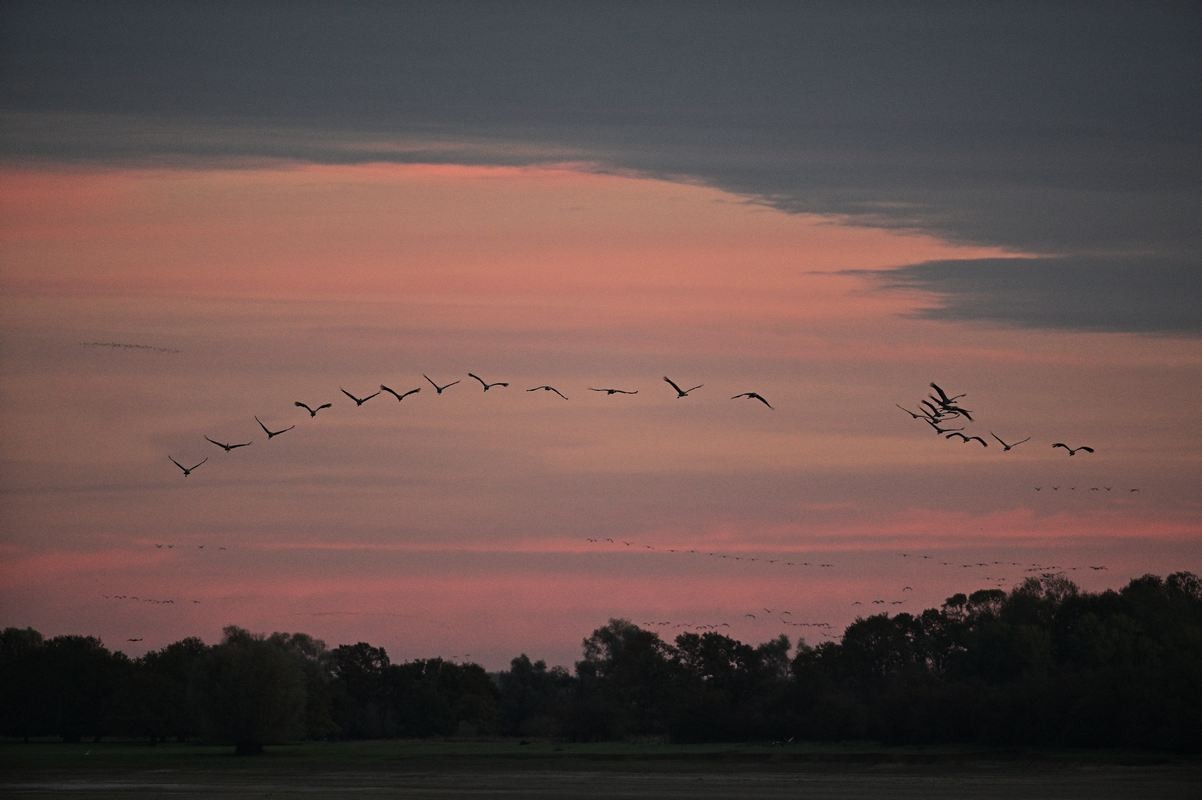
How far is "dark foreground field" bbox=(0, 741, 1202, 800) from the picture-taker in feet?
311

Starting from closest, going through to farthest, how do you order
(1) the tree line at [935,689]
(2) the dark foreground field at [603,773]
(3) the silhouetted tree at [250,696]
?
(2) the dark foreground field at [603,773] → (1) the tree line at [935,689] → (3) the silhouetted tree at [250,696]

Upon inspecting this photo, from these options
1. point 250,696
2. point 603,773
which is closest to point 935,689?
point 603,773

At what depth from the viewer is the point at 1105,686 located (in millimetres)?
138250

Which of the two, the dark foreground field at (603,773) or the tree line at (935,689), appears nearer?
the dark foreground field at (603,773)

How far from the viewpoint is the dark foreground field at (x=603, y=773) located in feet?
311

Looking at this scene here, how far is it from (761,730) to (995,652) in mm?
26661

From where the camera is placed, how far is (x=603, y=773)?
122 m

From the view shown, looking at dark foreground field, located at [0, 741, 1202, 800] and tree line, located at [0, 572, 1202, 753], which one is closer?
dark foreground field, located at [0, 741, 1202, 800]

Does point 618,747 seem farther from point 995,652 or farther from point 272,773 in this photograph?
point 272,773

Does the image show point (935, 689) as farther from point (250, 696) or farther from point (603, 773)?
point (250, 696)

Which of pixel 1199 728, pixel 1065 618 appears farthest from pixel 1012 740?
pixel 1065 618

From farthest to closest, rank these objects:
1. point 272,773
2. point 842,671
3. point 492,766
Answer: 1. point 842,671
2. point 492,766
3. point 272,773

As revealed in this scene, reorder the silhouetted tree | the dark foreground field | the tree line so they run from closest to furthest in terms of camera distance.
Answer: the dark foreground field
the tree line
the silhouetted tree

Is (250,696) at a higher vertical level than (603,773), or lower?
higher
